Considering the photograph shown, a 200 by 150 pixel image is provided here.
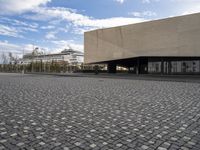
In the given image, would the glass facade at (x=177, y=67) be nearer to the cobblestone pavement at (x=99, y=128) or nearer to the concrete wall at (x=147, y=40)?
the concrete wall at (x=147, y=40)

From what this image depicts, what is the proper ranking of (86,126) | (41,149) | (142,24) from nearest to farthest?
1. (41,149)
2. (86,126)
3. (142,24)

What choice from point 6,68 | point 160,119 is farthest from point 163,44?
point 6,68

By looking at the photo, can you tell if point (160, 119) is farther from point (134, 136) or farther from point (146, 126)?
point (134, 136)

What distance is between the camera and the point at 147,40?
40156mm

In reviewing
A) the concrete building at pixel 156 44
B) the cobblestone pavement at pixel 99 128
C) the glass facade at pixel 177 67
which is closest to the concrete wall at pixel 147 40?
the concrete building at pixel 156 44

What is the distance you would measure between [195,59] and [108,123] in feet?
128

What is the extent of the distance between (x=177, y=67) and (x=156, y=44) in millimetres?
8310

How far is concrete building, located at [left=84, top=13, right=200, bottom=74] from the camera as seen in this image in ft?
117

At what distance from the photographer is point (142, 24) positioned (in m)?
41.0

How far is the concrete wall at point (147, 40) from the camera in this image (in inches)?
1395

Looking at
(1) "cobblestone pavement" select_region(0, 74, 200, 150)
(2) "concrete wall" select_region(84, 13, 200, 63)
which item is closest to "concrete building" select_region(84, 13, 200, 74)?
(2) "concrete wall" select_region(84, 13, 200, 63)

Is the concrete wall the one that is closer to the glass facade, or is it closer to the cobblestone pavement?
the glass facade

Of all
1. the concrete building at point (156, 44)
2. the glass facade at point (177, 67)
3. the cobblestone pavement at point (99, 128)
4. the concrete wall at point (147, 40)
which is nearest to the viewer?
the cobblestone pavement at point (99, 128)

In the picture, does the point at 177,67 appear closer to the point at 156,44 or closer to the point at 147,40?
the point at 156,44
